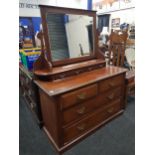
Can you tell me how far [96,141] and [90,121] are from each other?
0.80 feet

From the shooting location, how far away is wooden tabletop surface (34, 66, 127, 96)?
4.36 feet

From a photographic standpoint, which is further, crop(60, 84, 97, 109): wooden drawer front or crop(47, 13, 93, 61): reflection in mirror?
crop(47, 13, 93, 61): reflection in mirror

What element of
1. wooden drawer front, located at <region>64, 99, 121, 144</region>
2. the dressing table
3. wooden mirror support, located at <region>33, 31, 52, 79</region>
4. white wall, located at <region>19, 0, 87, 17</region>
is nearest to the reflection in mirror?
the dressing table

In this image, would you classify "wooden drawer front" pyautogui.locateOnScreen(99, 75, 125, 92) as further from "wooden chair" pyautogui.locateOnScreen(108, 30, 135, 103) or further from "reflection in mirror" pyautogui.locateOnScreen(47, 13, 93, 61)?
"wooden chair" pyautogui.locateOnScreen(108, 30, 135, 103)

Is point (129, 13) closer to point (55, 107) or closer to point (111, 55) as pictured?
point (111, 55)

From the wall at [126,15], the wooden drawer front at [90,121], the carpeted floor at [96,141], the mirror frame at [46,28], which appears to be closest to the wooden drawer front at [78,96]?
the wooden drawer front at [90,121]

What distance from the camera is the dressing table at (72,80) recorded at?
1408 mm

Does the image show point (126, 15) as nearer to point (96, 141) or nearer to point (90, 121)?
point (90, 121)

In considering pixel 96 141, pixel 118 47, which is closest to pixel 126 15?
pixel 118 47

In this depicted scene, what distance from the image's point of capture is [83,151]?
1530 millimetres

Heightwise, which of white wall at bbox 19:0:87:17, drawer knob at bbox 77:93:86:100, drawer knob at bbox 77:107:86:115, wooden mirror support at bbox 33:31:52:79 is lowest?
drawer knob at bbox 77:107:86:115

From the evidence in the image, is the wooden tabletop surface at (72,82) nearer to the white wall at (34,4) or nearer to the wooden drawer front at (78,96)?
the wooden drawer front at (78,96)

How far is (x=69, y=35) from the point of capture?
69.5 inches
